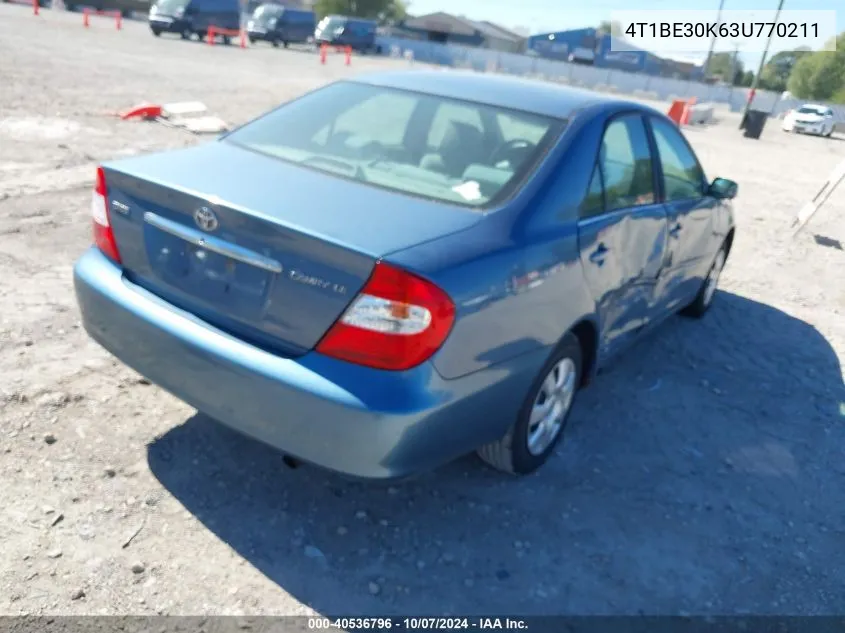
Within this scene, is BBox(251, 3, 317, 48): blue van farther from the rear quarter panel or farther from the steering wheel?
the rear quarter panel

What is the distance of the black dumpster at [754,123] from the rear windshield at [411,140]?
25.2 metres

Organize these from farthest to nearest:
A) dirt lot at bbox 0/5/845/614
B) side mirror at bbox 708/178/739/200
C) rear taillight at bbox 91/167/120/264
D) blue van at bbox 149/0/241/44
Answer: blue van at bbox 149/0/241/44 < side mirror at bbox 708/178/739/200 < rear taillight at bbox 91/167/120/264 < dirt lot at bbox 0/5/845/614

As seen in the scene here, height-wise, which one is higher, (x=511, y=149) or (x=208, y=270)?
(x=511, y=149)

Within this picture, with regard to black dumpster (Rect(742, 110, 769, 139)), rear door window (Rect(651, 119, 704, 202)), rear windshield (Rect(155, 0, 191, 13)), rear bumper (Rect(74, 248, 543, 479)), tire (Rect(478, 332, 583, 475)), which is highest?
rear door window (Rect(651, 119, 704, 202))

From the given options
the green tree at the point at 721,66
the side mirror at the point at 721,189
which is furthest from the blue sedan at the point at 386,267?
the green tree at the point at 721,66

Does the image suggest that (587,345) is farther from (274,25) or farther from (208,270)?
(274,25)

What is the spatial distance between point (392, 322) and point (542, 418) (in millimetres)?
1228

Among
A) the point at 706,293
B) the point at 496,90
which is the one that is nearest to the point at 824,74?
the point at 706,293

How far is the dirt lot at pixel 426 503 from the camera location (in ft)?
8.68

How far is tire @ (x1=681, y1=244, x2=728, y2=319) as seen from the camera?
555 cm

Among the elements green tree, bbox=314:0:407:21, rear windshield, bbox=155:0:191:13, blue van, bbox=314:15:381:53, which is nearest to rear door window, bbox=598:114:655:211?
rear windshield, bbox=155:0:191:13

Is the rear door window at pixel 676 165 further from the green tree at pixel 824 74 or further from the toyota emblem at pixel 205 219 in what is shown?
the green tree at pixel 824 74

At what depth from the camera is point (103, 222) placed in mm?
3025

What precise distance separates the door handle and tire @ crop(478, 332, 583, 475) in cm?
35
